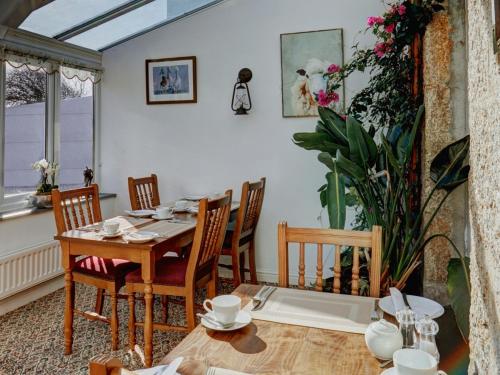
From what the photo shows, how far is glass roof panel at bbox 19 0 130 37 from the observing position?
3.05 m

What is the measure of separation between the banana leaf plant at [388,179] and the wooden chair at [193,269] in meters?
0.65

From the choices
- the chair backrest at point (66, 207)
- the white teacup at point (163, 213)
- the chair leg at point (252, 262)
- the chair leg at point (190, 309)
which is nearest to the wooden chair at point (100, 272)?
the chair backrest at point (66, 207)

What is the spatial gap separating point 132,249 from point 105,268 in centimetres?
44

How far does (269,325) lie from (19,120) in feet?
10.2

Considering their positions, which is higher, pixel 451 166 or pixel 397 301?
pixel 451 166

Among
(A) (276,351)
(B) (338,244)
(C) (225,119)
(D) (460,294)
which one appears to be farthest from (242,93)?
(A) (276,351)

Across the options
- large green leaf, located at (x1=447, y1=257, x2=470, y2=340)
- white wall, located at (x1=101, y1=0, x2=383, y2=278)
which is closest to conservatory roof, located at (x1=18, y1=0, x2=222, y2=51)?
white wall, located at (x1=101, y1=0, x2=383, y2=278)

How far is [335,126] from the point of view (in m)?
2.20

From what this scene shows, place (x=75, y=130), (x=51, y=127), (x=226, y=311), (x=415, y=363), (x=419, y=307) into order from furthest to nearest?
(x=75, y=130), (x=51, y=127), (x=419, y=307), (x=226, y=311), (x=415, y=363)

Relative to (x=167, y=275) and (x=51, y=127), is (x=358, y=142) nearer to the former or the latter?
(x=167, y=275)

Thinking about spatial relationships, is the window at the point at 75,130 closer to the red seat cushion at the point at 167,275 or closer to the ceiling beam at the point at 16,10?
the ceiling beam at the point at 16,10

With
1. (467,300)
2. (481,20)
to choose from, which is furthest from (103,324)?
(481,20)

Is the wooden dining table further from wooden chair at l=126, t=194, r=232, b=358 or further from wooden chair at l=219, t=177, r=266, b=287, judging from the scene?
wooden chair at l=219, t=177, r=266, b=287

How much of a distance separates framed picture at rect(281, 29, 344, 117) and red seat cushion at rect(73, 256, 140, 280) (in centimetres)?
194
